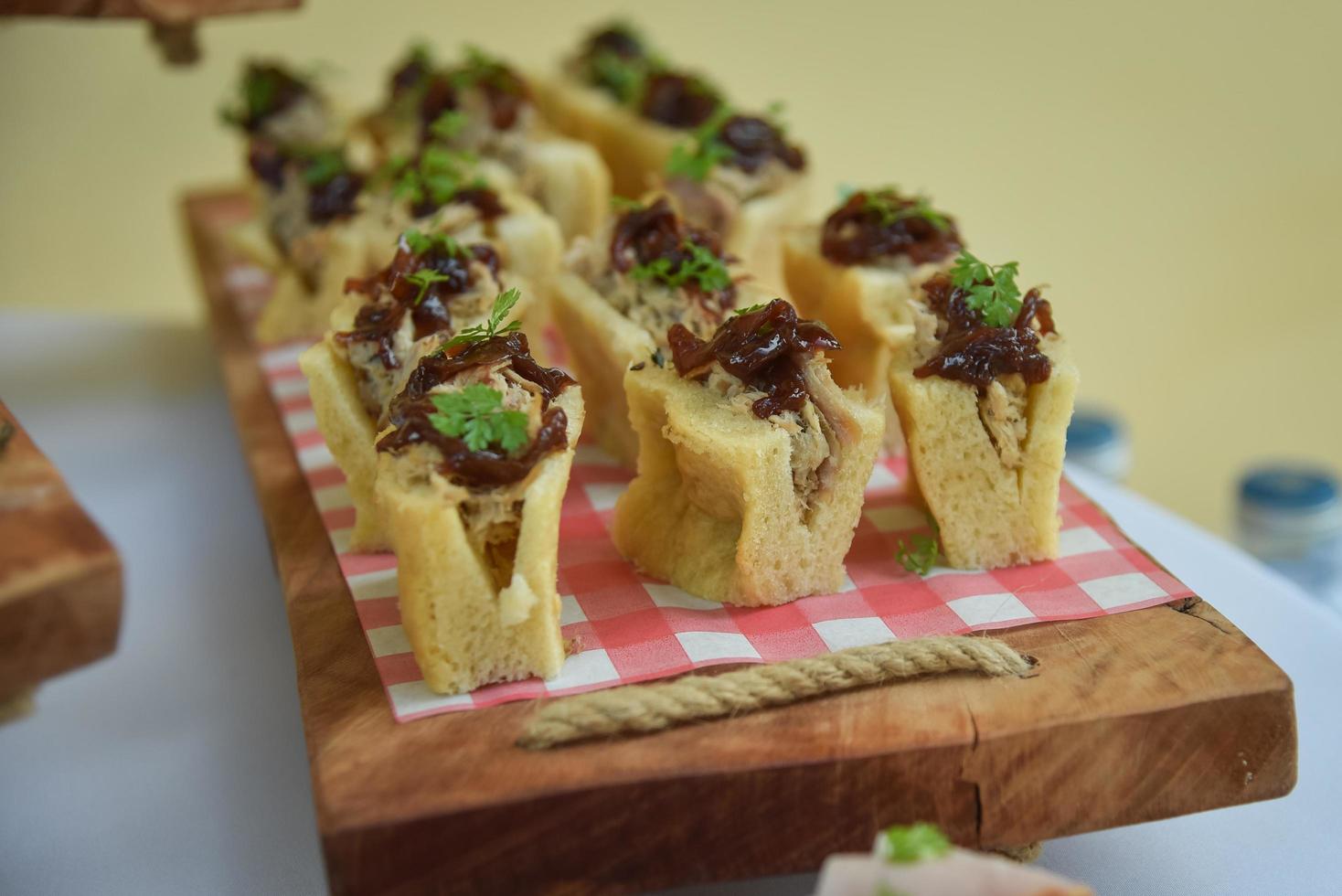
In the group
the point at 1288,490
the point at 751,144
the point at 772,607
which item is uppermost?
the point at 751,144

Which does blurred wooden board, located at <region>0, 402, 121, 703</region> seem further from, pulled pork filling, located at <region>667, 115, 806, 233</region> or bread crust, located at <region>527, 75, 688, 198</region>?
bread crust, located at <region>527, 75, 688, 198</region>

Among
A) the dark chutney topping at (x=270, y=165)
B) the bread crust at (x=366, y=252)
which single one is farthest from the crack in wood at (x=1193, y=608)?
the dark chutney topping at (x=270, y=165)

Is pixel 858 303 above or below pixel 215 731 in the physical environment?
above

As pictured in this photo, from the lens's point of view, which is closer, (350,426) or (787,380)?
(787,380)

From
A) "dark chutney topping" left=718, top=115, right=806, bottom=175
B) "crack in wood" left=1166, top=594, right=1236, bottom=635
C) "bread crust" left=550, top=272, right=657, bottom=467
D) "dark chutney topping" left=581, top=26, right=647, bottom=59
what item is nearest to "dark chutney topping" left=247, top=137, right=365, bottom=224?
"bread crust" left=550, top=272, right=657, bottom=467

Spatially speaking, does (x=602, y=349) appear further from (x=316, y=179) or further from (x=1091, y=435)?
(x=1091, y=435)

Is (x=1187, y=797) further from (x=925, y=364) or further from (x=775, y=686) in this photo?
(x=925, y=364)

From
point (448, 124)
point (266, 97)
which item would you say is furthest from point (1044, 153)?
point (266, 97)

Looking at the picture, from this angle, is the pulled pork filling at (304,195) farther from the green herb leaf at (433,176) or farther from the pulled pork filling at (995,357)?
the pulled pork filling at (995,357)
